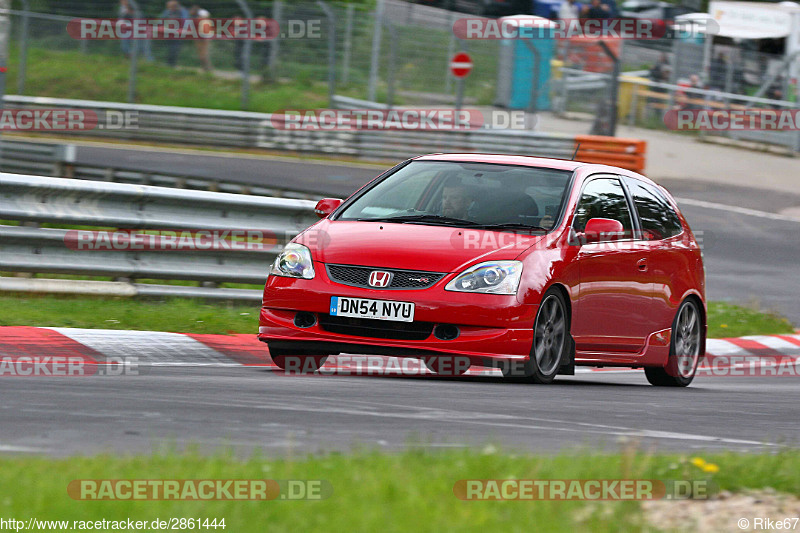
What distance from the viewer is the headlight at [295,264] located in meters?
8.42

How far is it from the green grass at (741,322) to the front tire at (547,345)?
215 inches

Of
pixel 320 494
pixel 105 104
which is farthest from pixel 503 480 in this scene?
pixel 105 104

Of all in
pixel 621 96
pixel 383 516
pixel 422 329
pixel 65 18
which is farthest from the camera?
pixel 621 96

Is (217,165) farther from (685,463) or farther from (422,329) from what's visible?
(685,463)

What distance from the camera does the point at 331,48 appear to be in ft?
95.5

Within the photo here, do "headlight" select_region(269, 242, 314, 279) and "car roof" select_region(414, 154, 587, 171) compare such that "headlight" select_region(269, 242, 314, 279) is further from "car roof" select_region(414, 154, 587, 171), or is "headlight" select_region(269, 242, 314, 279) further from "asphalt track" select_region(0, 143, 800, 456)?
"car roof" select_region(414, 154, 587, 171)

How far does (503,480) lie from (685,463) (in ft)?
2.70

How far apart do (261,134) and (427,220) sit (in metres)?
20.9

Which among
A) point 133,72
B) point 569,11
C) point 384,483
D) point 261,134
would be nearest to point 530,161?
point 384,483

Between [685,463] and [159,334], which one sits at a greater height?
[685,463]

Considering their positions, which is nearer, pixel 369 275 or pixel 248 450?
pixel 248 450

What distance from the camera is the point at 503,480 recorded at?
4.54m

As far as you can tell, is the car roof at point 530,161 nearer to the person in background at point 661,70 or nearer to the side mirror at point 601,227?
the side mirror at point 601,227

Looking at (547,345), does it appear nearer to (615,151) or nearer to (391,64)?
(615,151)
